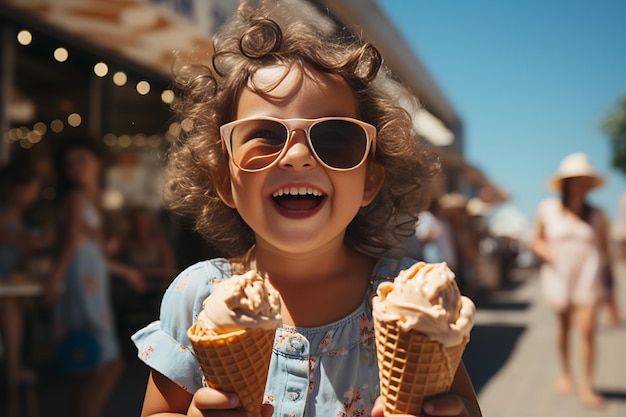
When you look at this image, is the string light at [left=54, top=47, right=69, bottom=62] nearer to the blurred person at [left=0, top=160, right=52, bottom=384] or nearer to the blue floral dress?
the blurred person at [left=0, top=160, right=52, bottom=384]

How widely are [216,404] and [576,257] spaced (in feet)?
17.2

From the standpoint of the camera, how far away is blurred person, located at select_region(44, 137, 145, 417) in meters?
4.37

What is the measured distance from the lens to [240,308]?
53.2 inches

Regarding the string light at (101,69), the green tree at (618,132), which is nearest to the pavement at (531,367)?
the string light at (101,69)

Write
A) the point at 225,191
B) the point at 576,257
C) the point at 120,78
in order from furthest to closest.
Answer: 1. the point at 120,78
2. the point at 576,257
3. the point at 225,191

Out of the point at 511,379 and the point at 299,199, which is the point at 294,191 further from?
the point at 511,379

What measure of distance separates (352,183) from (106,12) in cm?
524

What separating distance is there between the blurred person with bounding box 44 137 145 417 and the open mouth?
319 cm

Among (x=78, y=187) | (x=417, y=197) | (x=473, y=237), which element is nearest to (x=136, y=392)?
(x=78, y=187)

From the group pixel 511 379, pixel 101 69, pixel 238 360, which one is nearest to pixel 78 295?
pixel 238 360

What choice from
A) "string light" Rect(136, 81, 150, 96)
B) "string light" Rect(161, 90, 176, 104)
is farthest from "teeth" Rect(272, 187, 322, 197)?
"string light" Rect(136, 81, 150, 96)

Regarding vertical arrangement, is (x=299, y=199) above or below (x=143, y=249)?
above

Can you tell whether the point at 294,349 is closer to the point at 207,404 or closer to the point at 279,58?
the point at 207,404

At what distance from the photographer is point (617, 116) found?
44.2 metres
